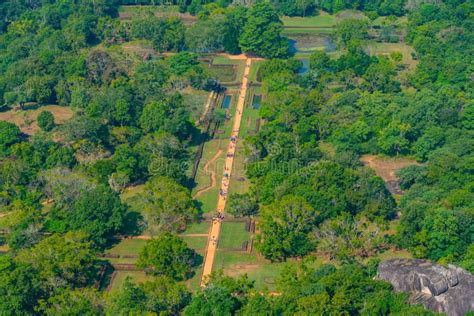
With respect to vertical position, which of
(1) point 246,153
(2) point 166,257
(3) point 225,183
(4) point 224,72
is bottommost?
(3) point 225,183

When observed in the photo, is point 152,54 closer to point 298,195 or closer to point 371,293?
point 298,195

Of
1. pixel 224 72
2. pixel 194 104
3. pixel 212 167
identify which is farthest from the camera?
pixel 224 72

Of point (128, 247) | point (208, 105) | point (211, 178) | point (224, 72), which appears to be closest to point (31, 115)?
point (208, 105)

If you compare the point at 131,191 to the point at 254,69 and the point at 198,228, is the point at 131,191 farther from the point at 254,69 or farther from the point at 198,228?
the point at 254,69

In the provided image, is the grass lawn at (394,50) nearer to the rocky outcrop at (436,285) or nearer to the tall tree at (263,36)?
the tall tree at (263,36)

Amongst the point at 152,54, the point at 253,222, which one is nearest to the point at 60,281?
the point at 253,222

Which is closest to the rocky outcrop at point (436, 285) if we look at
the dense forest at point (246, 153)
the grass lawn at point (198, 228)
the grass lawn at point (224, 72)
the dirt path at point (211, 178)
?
the dense forest at point (246, 153)
